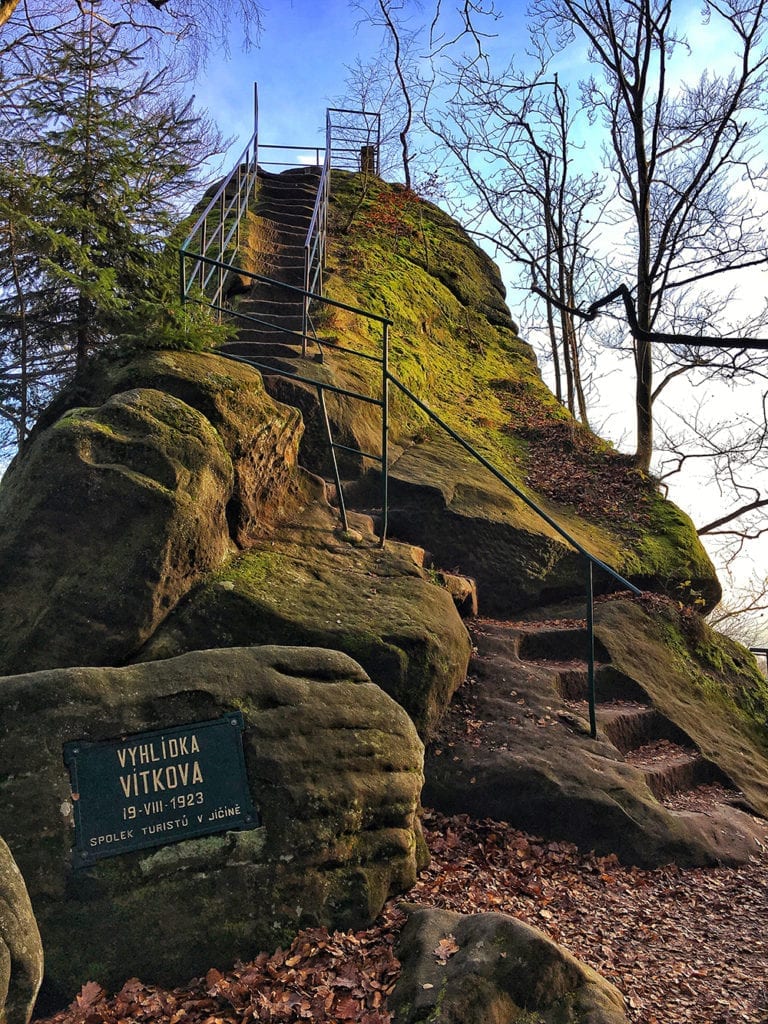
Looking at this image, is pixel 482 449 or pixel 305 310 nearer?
pixel 305 310

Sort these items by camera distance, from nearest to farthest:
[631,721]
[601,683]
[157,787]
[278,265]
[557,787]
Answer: [157,787], [557,787], [631,721], [601,683], [278,265]

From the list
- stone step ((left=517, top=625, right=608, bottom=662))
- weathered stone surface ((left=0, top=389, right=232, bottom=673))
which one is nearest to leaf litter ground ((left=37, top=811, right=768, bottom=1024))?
weathered stone surface ((left=0, top=389, right=232, bottom=673))

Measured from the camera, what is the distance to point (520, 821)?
5.64 metres

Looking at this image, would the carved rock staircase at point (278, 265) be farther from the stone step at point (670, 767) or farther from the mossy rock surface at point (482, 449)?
the stone step at point (670, 767)

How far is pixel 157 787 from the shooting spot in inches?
153

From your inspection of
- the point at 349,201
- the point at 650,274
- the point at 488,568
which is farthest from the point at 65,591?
the point at 349,201

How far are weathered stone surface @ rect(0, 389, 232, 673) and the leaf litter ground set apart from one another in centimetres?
217

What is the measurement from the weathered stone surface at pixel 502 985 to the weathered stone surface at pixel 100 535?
2.87 meters

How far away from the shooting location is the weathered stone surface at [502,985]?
3.20 metres

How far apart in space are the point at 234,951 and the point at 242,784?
0.80 metres

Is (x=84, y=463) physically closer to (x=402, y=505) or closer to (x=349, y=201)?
(x=402, y=505)

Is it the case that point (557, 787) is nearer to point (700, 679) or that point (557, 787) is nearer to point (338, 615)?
point (338, 615)

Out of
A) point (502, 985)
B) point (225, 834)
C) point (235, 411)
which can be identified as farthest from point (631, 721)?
point (235, 411)

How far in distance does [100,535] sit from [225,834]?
2.34 m
